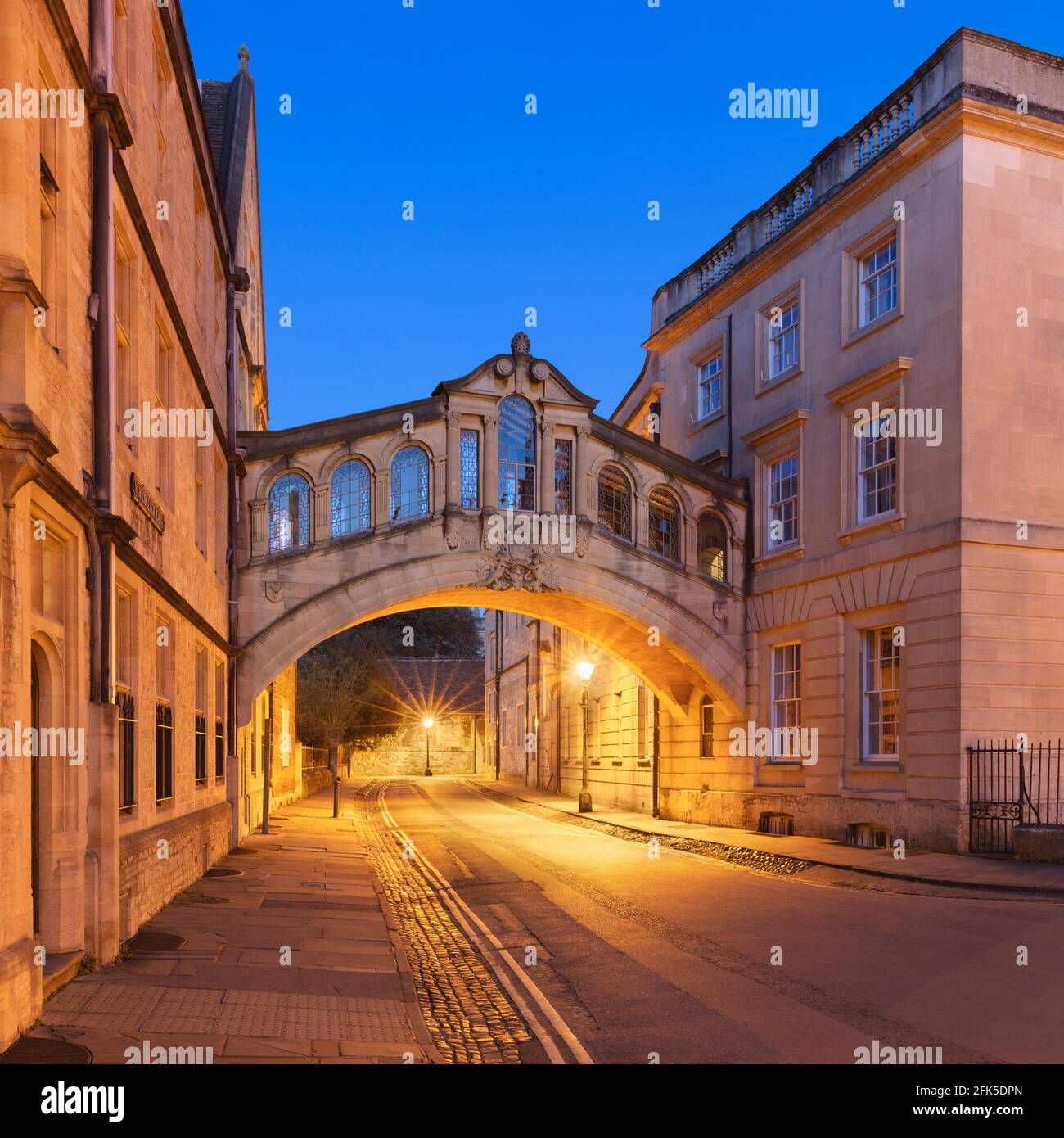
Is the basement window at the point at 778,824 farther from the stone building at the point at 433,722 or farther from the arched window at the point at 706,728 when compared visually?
the stone building at the point at 433,722

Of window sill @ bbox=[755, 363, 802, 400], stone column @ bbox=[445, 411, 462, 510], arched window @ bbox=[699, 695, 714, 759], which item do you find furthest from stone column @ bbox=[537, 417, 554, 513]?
arched window @ bbox=[699, 695, 714, 759]

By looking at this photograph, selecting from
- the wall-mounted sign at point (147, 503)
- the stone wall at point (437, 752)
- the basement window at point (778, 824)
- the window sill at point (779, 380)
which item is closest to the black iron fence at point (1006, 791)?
the basement window at point (778, 824)

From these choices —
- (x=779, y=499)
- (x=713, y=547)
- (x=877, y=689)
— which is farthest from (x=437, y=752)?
(x=877, y=689)

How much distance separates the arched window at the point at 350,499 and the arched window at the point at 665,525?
6696mm

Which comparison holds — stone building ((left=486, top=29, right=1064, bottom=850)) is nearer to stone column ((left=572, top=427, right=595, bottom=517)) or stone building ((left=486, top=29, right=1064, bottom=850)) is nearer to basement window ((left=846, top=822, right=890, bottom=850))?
basement window ((left=846, top=822, right=890, bottom=850))

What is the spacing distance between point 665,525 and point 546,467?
11.0ft

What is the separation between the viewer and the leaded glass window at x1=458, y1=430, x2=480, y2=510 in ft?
77.7

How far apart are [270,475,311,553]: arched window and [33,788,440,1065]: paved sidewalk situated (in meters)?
8.90

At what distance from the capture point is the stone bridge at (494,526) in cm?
2209

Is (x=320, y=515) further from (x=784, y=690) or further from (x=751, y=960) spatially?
(x=751, y=960)

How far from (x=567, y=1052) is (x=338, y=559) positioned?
54.2ft

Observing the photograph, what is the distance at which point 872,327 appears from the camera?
67.9ft

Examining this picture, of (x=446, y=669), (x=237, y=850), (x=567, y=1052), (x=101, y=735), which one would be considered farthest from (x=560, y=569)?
(x=446, y=669)

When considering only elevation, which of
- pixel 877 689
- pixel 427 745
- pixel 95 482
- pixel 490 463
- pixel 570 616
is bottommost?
pixel 427 745
